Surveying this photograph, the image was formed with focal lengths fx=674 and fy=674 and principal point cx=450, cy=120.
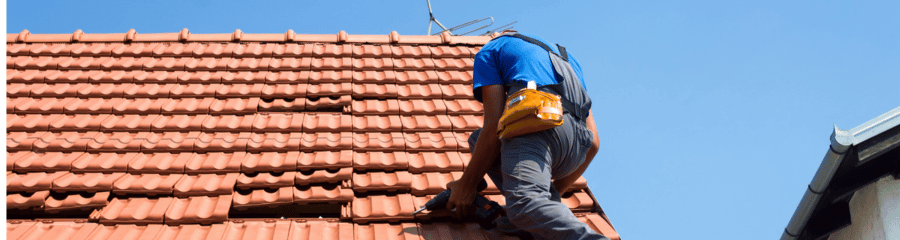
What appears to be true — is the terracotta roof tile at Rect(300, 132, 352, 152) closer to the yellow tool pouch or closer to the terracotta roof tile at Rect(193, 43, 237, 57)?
the yellow tool pouch

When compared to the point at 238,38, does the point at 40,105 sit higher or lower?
lower

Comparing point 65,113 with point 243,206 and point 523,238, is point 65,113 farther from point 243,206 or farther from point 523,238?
point 523,238

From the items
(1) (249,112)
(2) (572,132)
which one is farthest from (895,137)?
(1) (249,112)

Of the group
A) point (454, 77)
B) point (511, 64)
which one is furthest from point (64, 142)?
point (511, 64)

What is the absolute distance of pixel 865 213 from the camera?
4.24m

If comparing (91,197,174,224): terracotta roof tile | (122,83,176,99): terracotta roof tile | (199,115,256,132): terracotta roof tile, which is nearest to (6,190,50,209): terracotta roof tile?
(91,197,174,224): terracotta roof tile

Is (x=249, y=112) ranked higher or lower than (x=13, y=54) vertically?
lower

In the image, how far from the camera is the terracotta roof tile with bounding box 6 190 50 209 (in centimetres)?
313

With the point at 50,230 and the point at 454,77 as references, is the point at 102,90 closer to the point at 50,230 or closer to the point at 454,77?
the point at 50,230

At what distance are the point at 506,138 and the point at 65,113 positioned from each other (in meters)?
2.98

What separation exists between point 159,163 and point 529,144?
6.57 feet

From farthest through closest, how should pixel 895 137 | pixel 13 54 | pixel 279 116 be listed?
1. pixel 13 54
2. pixel 279 116
3. pixel 895 137

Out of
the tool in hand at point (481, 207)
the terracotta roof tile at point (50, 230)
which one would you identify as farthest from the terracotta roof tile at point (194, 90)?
the tool in hand at point (481, 207)

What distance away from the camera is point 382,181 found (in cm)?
324
